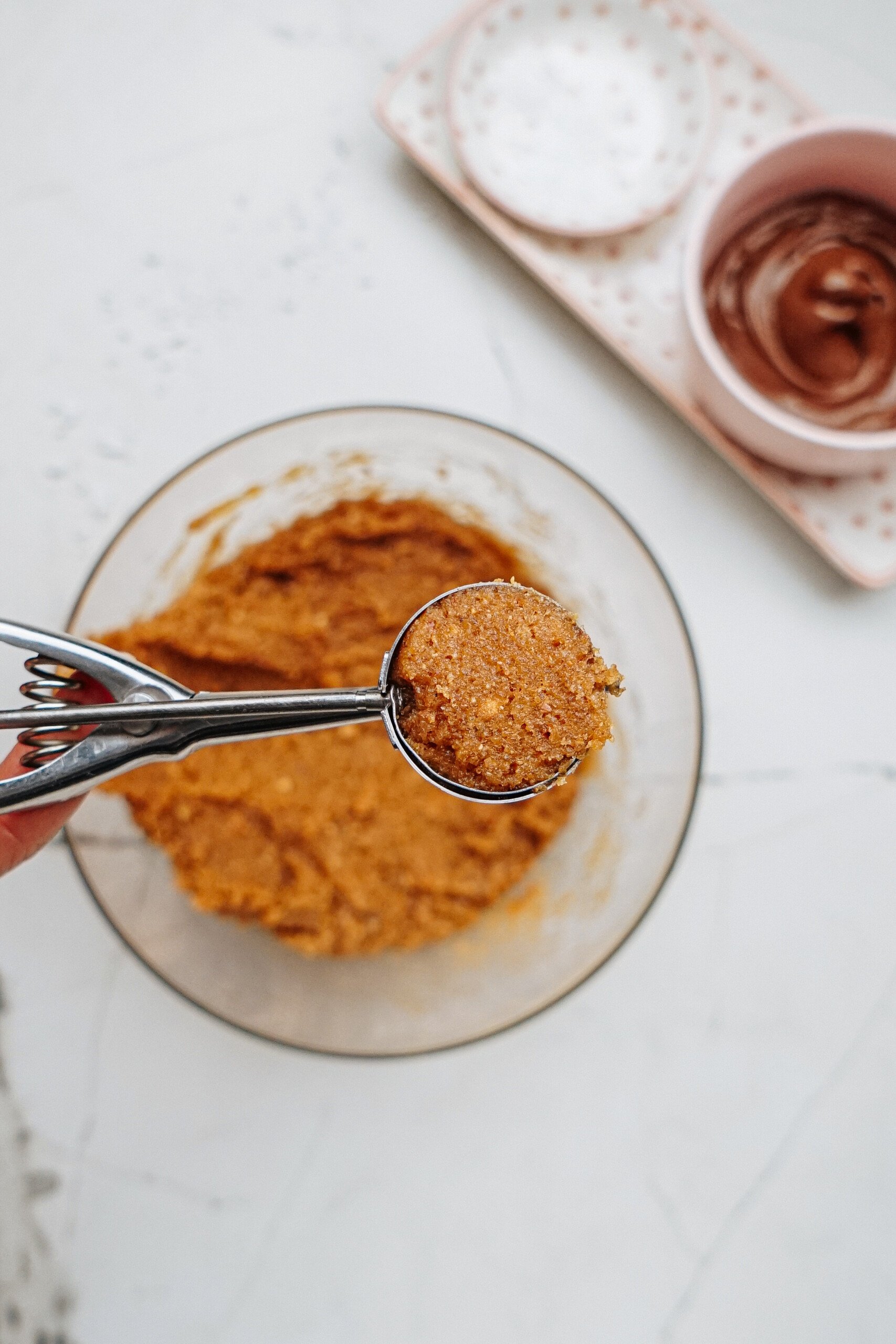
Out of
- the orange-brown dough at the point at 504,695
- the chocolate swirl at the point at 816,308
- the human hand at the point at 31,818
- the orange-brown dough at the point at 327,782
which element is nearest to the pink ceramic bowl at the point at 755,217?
the chocolate swirl at the point at 816,308

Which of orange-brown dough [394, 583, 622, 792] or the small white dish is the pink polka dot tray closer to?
the small white dish

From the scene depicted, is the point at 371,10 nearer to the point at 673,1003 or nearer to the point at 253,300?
the point at 253,300

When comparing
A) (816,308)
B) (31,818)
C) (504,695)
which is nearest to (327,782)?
(31,818)

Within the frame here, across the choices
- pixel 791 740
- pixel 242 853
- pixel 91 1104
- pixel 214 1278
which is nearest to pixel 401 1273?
pixel 214 1278

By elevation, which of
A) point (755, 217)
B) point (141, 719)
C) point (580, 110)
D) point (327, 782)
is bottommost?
point (141, 719)

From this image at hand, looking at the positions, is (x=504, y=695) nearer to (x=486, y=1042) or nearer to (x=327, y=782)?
(x=327, y=782)

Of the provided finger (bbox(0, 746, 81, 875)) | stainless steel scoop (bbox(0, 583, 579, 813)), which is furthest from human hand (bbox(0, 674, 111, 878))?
stainless steel scoop (bbox(0, 583, 579, 813))
